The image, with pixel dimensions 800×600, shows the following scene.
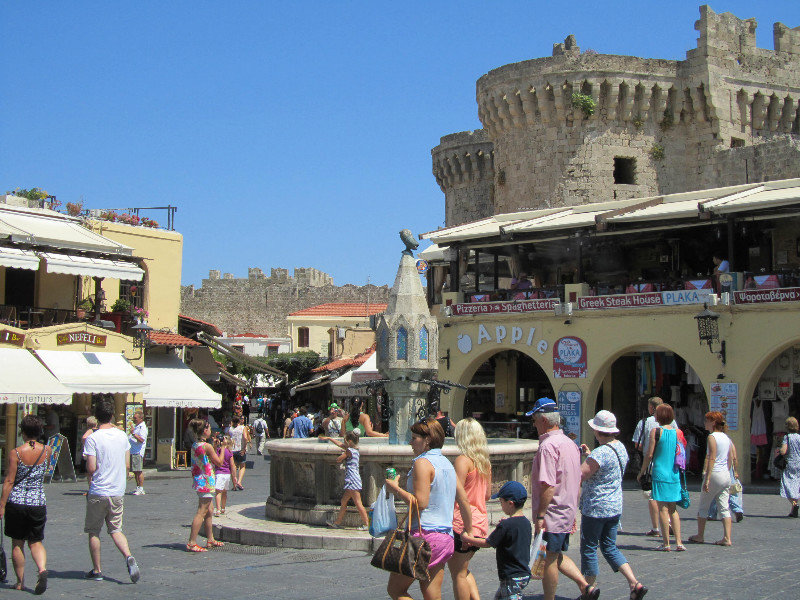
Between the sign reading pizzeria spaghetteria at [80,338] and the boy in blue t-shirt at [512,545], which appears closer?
the boy in blue t-shirt at [512,545]

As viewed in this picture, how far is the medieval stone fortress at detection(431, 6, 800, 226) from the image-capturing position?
108 ft

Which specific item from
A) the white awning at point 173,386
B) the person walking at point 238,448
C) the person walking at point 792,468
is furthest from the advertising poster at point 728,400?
the white awning at point 173,386

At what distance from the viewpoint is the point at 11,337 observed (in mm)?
21938

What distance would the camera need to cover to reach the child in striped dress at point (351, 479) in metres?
11.9

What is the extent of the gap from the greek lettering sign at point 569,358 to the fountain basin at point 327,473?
35.6ft

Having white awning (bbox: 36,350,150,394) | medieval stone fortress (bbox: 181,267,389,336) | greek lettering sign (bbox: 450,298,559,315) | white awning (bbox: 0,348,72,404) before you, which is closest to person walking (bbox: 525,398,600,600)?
white awning (bbox: 0,348,72,404)

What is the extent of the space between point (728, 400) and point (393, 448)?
1129 centimetres

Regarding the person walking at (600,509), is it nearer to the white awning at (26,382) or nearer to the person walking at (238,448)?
the person walking at (238,448)

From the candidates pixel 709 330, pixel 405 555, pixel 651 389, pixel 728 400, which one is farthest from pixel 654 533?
pixel 651 389

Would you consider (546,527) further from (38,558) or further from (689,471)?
(689,471)

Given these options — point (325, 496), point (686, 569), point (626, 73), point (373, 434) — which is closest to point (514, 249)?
point (626, 73)

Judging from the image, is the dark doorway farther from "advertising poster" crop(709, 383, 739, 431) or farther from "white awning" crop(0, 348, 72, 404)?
"advertising poster" crop(709, 383, 739, 431)

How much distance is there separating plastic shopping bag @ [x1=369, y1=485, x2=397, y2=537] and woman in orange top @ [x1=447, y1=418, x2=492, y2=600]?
2.00 ft

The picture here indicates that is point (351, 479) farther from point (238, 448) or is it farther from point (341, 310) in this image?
point (341, 310)
